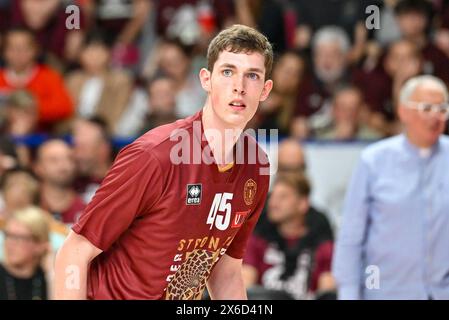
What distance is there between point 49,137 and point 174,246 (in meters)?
4.82

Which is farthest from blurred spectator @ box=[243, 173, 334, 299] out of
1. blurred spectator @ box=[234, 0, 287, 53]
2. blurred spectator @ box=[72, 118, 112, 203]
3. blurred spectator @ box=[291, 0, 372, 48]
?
blurred spectator @ box=[234, 0, 287, 53]

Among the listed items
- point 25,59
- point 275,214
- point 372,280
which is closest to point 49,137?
point 25,59

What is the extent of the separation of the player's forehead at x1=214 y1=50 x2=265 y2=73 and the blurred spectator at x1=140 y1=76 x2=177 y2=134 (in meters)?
4.75

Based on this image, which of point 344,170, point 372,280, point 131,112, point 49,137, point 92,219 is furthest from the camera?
point 131,112

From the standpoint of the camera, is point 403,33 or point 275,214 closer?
point 275,214

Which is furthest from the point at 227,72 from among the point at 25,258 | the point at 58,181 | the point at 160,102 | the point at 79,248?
the point at 160,102

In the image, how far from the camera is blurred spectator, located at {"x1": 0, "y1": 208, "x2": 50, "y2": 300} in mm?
6391

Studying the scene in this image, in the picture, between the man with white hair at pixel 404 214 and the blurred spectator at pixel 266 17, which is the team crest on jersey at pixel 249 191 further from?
the blurred spectator at pixel 266 17

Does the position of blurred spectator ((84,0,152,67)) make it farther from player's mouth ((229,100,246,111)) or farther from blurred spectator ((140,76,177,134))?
player's mouth ((229,100,246,111))

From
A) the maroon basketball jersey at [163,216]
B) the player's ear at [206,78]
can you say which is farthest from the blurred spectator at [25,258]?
the player's ear at [206,78]

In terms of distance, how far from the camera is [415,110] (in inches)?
224

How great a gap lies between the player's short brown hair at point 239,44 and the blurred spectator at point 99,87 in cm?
522

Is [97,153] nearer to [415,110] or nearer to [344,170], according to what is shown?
[344,170]

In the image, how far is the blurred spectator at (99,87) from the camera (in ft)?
30.7
